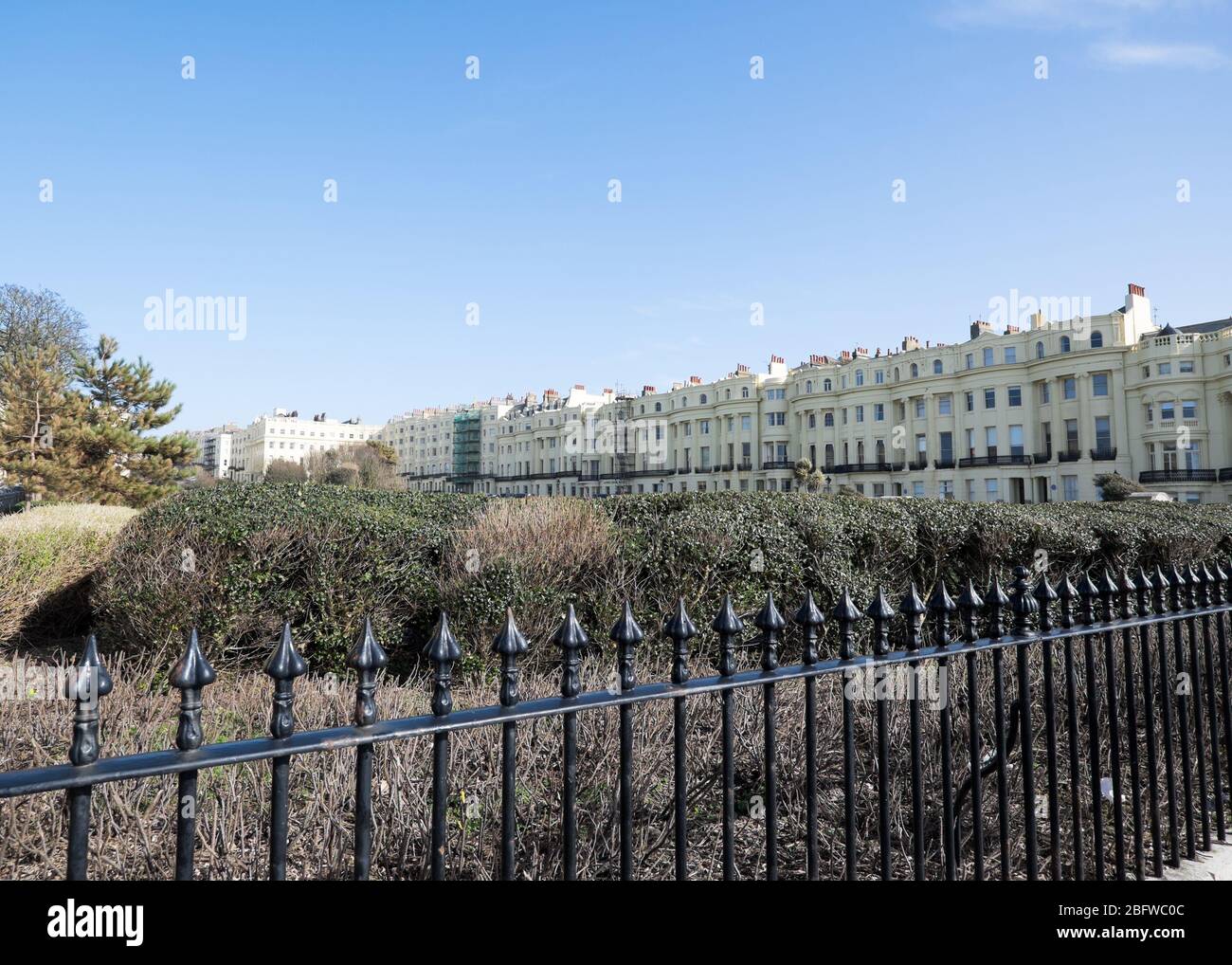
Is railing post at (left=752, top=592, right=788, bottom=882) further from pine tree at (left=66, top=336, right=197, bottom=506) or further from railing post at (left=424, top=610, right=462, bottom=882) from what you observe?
pine tree at (left=66, top=336, right=197, bottom=506)

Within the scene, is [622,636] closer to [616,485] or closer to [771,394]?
[771,394]

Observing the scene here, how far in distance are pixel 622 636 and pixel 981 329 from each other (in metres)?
68.8

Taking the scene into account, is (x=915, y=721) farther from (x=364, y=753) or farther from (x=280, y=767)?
(x=280, y=767)

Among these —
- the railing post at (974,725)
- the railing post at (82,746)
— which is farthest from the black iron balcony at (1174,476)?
the railing post at (82,746)

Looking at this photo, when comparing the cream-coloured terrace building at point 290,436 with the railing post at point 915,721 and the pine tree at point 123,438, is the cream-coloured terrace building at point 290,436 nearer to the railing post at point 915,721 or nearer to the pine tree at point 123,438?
the pine tree at point 123,438

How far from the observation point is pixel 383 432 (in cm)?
15038

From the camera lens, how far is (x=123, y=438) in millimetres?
23594

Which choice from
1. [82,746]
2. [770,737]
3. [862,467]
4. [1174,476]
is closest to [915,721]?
[770,737]

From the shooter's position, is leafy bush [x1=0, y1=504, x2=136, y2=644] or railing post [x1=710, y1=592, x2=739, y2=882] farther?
leafy bush [x1=0, y1=504, x2=136, y2=644]

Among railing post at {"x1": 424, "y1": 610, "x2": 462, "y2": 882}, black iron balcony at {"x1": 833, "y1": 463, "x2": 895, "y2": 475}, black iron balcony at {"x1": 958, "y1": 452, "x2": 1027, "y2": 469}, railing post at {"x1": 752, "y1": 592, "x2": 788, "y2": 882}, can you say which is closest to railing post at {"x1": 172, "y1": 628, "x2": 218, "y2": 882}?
railing post at {"x1": 424, "y1": 610, "x2": 462, "y2": 882}

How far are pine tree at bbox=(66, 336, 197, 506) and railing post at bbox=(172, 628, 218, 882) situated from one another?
2497 cm

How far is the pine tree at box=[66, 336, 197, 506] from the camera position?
23.2m

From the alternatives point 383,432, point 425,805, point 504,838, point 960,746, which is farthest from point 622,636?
point 383,432

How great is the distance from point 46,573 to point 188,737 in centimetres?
1013
